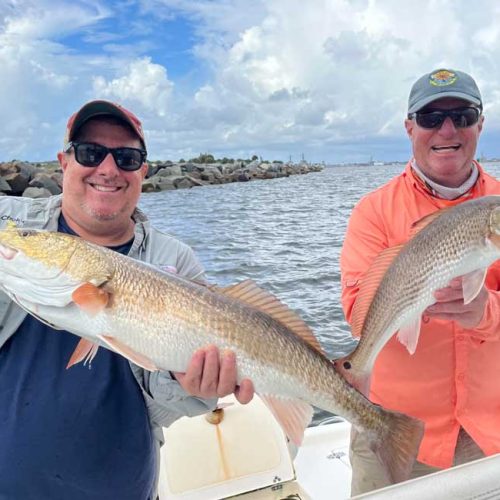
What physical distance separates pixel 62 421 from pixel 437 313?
1953 millimetres

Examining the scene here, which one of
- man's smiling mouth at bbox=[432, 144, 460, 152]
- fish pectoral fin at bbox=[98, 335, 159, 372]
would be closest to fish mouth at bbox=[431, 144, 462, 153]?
man's smiling mouth at bbox=[432, 144, 460, 152]

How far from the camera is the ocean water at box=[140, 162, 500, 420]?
10859mm

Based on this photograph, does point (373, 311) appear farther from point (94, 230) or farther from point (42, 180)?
point (42, 180)

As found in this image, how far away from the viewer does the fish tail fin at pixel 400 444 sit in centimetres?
266

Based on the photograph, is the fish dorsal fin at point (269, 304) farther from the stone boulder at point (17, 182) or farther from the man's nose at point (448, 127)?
the stone boulder at point (17, 182)

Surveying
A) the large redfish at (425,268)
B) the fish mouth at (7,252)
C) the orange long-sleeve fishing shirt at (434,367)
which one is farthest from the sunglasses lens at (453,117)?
the fish mouth at (7,252)

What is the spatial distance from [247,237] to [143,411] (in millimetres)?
18337

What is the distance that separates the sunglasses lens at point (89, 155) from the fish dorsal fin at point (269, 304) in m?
0.93

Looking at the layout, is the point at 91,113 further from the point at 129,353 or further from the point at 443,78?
the point at 443,78

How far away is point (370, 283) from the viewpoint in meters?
3.15

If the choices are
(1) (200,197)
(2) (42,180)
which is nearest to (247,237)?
(2) (42,180)

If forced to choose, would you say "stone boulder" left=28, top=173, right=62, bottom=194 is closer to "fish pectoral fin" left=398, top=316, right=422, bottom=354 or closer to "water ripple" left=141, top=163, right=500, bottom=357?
"water ripple" left=141, top=163, right=500, bottom=357

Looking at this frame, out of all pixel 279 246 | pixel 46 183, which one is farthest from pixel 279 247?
pixel 46 183

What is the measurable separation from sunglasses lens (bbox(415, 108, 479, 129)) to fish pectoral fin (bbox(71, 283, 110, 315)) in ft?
6.83
